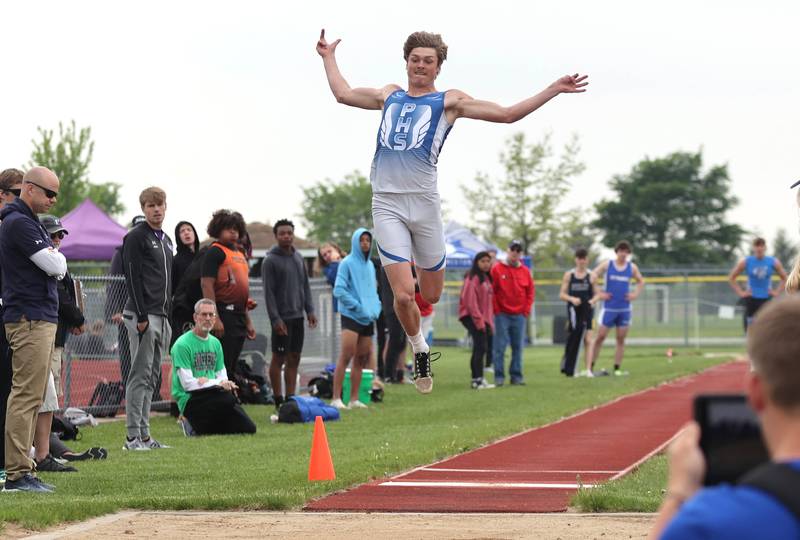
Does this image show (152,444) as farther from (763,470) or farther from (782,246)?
(782,246)

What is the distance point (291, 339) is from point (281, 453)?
158 inches

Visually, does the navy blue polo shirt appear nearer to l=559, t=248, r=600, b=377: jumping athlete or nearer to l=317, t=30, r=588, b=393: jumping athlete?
l=317, t=30, r=588, b=393: jumping athlete

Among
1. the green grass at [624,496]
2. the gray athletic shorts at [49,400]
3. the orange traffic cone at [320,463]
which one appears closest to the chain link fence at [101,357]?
the gray athletic shorts at [49,400]

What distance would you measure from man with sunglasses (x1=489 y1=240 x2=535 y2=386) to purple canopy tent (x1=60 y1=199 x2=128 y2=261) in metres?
7.49

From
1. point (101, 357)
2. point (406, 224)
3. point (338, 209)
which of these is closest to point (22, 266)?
point (406, 224)

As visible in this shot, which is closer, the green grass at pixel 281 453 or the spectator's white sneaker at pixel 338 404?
the green grass at pixel 281 453

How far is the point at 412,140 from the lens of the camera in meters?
8.63

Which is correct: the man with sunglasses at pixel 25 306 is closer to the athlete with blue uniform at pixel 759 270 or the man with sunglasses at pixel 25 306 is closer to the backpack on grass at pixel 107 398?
the backpack on grass at pixel 107 398

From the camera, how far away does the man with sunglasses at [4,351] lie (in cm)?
900

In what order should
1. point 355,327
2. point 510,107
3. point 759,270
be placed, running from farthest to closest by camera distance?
1. point 759,270
2. point 355,327
3. point 510,107

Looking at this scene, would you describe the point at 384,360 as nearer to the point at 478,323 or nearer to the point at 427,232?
the point at 478,323

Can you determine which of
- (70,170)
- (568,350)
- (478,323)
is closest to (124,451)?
(478,323)

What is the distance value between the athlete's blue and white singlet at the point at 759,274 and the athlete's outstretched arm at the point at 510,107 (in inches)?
520

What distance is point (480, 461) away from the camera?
10516 millimetres
